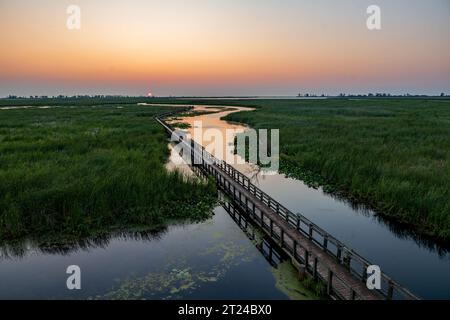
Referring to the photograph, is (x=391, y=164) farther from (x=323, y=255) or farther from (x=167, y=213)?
(x=167, y=213)

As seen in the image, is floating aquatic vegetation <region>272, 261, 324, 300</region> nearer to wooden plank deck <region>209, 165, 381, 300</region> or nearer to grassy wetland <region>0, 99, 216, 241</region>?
wooden plank deck <region>209, 165, 381, 300</region>

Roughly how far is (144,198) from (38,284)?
6786 millimetres

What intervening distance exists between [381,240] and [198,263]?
8535 mm

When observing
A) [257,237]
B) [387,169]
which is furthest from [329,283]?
[387,169]

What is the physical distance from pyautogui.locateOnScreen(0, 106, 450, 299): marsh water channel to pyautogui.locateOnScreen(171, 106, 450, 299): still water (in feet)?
0.13

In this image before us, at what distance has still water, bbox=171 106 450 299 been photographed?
1148cm

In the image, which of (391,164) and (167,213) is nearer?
(167,213)


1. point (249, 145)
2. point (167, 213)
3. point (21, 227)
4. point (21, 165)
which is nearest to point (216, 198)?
point (167, 213)

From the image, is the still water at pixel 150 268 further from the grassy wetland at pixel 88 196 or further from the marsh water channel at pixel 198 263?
the grassy wetland at pixel 88 196

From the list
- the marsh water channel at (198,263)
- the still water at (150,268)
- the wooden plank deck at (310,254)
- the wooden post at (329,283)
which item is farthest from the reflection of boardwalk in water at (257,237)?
the wooden post at (329,283)

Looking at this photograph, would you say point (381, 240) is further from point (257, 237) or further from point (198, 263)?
point (198, 263)

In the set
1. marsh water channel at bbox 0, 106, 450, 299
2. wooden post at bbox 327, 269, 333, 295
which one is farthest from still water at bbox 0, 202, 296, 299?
wooden post at bbox 327, 269, 333, 295

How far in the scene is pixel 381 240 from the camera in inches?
571
